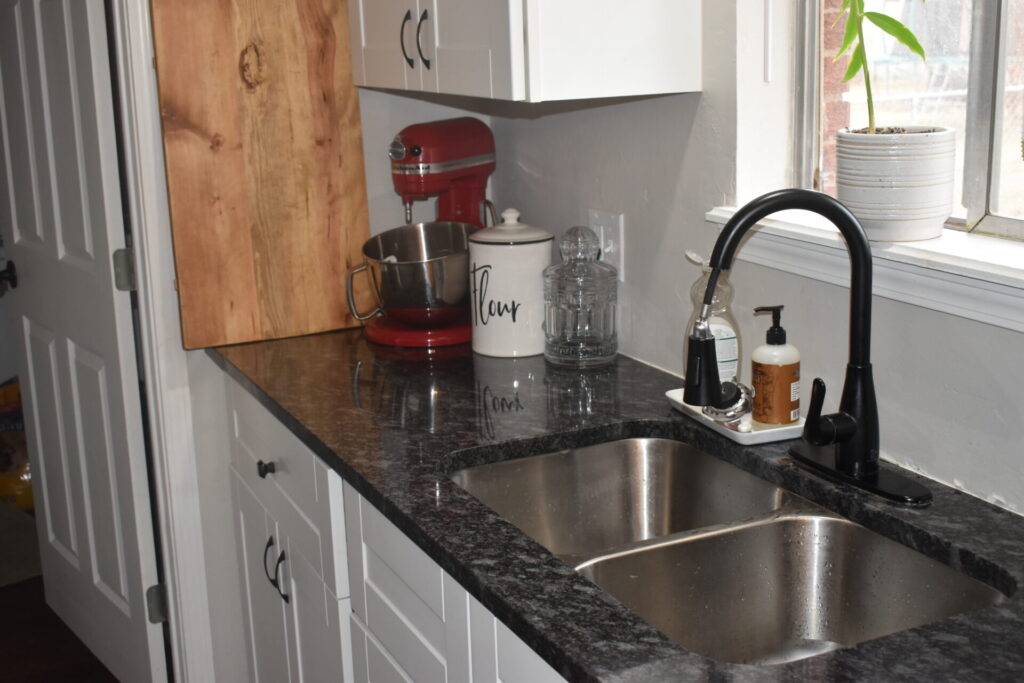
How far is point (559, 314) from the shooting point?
6.70 ft

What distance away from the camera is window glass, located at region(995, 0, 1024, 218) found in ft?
4.63

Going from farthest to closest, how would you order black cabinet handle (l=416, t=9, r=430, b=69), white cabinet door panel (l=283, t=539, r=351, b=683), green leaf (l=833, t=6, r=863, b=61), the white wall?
the white wall, black cabinet handle (l=416, t=9, r=430, b=69), white cabinet door panel (l=283, t=539, r=351, b=683), green leaf (l=833, t=6, r=863, b=61)

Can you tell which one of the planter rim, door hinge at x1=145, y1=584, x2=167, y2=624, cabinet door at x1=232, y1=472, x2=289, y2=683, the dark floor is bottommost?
the dark floor

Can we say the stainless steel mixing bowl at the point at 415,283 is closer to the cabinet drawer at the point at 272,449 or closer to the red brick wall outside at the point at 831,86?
the cabinet drawer at the point at 272,449

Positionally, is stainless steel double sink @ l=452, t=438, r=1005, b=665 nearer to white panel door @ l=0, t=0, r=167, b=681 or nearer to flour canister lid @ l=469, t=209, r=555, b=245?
flour canister lid @ l=469, t=209, r=555, b=245

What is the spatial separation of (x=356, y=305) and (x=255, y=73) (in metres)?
0.51

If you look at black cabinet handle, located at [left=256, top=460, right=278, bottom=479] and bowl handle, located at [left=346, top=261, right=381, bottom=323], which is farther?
bowl handle, located at [left=346, top=261, right=381, bottom=323]

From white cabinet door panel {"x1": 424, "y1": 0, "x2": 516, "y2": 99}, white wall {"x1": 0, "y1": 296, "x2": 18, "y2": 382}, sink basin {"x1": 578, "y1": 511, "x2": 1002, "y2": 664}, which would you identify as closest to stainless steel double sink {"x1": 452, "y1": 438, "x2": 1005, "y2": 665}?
sink basin {"x1": 578, "y1": 511, "x2": 1002, "y2": 664}

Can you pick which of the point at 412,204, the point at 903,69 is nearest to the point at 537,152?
the point at 412,204

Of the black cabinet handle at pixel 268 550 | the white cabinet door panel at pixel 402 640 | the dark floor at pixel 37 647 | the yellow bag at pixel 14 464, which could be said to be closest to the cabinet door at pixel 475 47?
the white cabinet door panel at pixel 402 640

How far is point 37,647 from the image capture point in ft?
10.0

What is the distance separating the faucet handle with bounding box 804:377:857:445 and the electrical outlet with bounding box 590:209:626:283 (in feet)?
2.26

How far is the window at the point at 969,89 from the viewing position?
1430mm

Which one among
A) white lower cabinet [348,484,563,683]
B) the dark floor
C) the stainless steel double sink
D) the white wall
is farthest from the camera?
the white wall
